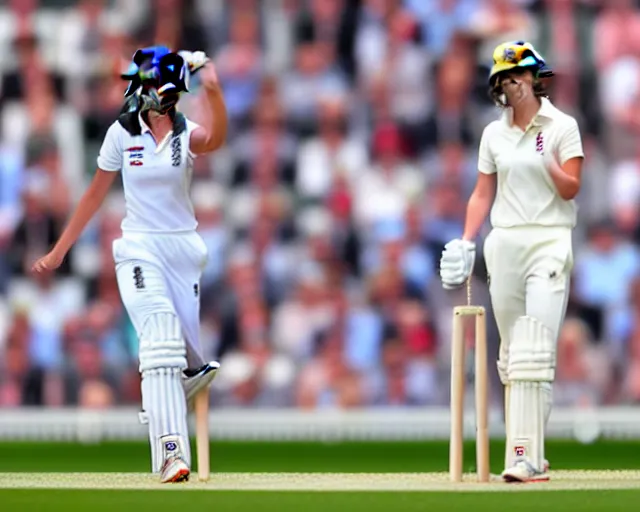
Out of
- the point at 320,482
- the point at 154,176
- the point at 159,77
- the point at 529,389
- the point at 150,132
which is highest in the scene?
the point at 159,77

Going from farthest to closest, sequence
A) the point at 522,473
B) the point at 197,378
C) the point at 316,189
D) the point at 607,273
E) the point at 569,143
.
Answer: the point at 316,189 → the point at 607,273 → the point at 197,378 → the point at 569,143 → the point at 522,473

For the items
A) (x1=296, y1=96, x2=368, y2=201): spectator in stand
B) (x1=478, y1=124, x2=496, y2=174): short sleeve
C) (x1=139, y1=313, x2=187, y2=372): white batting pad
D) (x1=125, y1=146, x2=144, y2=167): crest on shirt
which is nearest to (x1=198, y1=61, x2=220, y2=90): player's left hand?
(x1=125, y1=146, x2=144, y2=167): crest on shirt

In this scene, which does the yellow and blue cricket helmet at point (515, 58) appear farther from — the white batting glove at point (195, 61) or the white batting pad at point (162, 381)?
the white batting pad at point (162, 381)

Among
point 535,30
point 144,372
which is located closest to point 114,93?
point 535,30

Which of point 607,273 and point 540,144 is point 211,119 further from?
point 607,273

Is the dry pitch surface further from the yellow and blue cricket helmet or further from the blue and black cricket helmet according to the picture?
the yellow and blue cricket helmet

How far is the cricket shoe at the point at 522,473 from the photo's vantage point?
8.99 metres

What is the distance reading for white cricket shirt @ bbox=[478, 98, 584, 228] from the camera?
9.29 m

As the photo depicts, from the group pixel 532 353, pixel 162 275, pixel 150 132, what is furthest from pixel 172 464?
pixel 532 353

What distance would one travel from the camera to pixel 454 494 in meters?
8.37

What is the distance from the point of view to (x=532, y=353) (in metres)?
9.20

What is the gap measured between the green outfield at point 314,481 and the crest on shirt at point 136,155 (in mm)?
1523

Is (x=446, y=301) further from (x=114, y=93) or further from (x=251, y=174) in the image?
(x=114, y=93)

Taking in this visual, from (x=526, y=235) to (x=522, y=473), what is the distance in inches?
44.9
